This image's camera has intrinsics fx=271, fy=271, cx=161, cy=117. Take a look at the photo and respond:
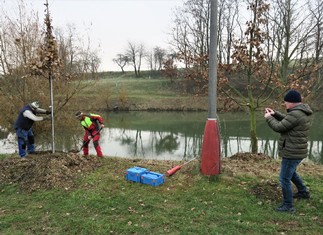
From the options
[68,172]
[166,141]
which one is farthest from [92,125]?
[166,141]

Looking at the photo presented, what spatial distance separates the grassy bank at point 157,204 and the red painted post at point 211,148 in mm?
206

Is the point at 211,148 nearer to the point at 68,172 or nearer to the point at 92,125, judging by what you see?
the point at 68,172

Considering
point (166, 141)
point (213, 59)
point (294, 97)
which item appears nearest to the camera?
point (294, 97)

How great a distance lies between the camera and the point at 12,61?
1162 cm

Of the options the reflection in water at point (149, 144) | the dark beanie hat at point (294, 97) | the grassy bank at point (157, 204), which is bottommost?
the reflection in water at point (149, 144)

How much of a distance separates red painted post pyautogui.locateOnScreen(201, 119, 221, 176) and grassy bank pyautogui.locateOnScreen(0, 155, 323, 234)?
206 millimetres

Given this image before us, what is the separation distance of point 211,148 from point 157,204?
63.8 inches

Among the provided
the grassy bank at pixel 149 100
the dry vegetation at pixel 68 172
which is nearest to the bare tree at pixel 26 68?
the dry vegetation at pixel 68 172

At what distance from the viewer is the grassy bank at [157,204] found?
13.1 feet

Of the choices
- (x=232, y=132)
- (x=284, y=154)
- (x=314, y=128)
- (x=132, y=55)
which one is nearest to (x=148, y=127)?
(x=232, y=132)

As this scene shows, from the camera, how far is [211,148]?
18.2 feet

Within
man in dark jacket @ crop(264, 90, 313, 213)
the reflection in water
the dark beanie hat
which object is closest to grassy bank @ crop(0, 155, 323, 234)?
man in dark jacket @ crop(264, 90, 313, 213)

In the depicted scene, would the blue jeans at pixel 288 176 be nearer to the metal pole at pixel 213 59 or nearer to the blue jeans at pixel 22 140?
the metal pole at pixel 213 59

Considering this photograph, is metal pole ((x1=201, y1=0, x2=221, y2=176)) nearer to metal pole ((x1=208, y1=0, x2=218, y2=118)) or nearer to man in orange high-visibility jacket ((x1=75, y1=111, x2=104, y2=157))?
metal pole ((x1=208, y1=0, x2=218, y2=118))
